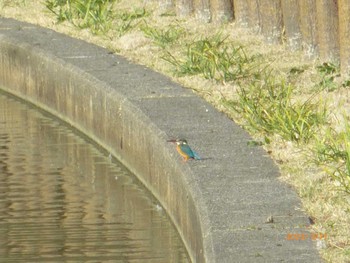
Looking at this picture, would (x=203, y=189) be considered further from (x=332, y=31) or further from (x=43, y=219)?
(x=332, y=31)

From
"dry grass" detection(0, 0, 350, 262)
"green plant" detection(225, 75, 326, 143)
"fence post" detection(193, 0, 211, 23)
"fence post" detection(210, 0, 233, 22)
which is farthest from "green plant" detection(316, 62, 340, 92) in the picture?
"fence post" detection(193, 0, 211, 23)

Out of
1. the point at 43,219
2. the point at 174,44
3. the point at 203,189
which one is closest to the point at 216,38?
the point at 174,44

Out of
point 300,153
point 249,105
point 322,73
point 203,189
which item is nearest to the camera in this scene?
point 203,189

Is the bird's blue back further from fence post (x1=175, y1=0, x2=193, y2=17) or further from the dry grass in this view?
fence post (x1=175, y1=0, x2=193, y2=17)

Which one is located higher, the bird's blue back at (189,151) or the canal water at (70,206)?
the bird's blue back at (189,151)

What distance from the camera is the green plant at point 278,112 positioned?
349 inches

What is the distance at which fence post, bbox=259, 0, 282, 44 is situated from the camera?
11891 millimetres

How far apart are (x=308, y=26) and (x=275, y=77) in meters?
0.63

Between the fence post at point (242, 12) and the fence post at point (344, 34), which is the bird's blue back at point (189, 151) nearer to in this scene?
the fence post at point (344, 34)

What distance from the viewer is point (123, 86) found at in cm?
1089

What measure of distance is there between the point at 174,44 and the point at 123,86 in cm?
161

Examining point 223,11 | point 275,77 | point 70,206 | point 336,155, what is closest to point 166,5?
point 223,11

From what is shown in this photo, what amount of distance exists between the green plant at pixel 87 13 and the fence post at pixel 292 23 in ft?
7.43

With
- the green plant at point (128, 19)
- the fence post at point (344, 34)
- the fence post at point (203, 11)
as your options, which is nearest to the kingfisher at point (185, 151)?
the fence post at point (344, 34)
